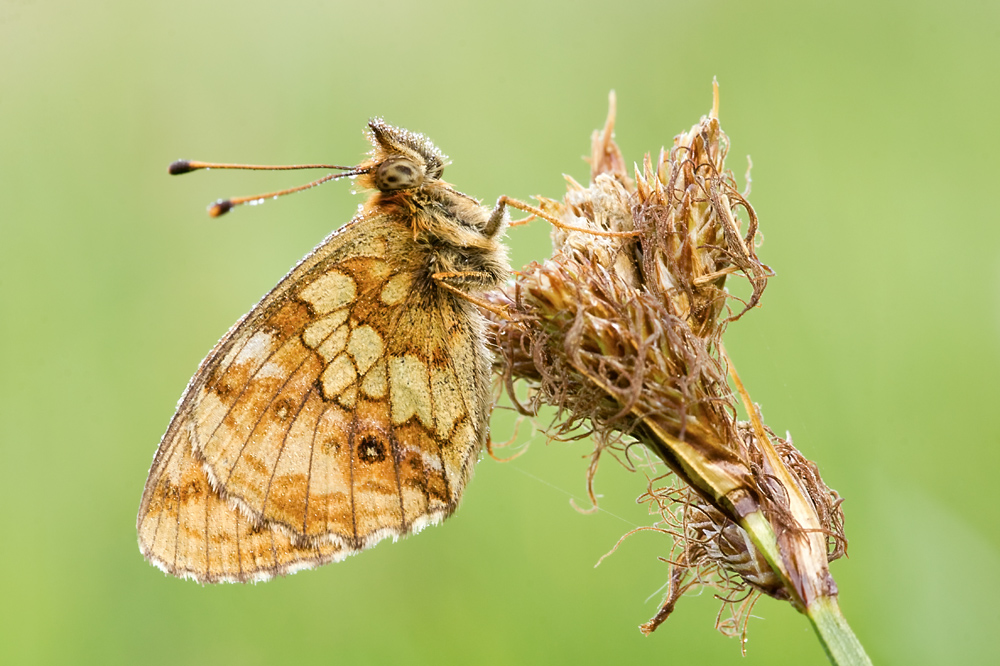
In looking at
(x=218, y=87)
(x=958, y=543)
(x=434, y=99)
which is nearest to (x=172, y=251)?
(x=218, y=87)

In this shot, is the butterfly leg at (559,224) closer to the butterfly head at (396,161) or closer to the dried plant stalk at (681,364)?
the dried plant stalk at (681,364)

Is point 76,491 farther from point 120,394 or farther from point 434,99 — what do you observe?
point 434,99

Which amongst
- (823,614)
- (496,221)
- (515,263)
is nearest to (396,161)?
(496,221)

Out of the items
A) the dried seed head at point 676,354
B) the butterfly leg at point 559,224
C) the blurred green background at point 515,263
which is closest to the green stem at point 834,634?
the dried seed head at point 676,354

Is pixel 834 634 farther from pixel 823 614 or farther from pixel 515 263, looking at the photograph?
pixel 515 263

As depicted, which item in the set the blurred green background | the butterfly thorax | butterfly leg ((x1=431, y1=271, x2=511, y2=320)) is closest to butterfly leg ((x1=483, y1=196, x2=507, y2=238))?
the butterfly thorax
